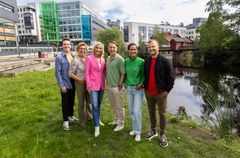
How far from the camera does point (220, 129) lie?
4645 mm

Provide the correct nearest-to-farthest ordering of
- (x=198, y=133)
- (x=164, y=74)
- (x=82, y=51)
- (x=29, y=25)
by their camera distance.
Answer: (x=164, y=74) → (x=82, y=51) → (x=198, y=133) → (x=29, y=25)

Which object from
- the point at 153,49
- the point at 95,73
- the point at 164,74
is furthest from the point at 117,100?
the point at 153,49

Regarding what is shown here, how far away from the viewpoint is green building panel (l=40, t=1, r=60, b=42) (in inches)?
2714

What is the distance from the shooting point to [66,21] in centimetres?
6844

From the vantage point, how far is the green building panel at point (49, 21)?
68.9 metres

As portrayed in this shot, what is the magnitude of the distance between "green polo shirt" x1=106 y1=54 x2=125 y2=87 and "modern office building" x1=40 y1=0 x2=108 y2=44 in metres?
66.2

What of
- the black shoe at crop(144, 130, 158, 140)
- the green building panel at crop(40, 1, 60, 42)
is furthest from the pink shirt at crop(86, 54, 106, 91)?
the green building panel at crop(40, 1, 60, 42)

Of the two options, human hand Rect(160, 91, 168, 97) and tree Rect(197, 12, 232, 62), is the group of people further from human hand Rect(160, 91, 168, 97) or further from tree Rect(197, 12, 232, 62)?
tree Rect(197, 12, 232, 62)

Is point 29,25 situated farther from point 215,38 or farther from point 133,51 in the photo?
point 133,51

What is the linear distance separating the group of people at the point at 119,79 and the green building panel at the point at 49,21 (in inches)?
2784

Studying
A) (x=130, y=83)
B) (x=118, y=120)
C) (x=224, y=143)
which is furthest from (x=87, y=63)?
(x=224, y=143)

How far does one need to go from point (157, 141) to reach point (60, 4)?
72213 millimetres

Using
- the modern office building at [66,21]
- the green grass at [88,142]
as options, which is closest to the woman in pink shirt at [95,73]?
the green grass at [88,142]

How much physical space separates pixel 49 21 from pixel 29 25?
22.2ft
